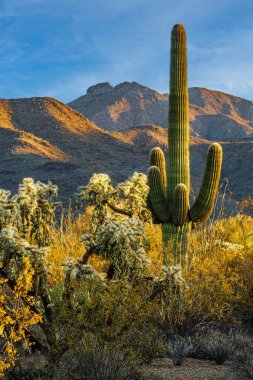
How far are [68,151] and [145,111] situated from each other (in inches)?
2897

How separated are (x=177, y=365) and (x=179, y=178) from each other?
186 inches

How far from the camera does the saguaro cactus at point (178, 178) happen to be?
390 inches

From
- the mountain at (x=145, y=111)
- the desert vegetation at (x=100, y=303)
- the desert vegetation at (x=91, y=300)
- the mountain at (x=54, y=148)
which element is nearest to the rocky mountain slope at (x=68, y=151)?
the mountain at (x=54, y=148)

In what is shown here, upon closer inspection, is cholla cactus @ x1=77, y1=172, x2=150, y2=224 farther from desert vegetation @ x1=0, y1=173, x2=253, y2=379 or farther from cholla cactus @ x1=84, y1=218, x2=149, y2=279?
cholla cactus @ x1=84, y1=218, x2=149, y2=279

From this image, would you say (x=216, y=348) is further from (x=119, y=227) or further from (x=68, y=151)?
(x=68, y=151)

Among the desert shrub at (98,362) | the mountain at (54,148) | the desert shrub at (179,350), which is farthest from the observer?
the mountain at (54,148)

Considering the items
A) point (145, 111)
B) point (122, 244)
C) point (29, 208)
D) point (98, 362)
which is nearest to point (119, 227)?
point (122, 244)

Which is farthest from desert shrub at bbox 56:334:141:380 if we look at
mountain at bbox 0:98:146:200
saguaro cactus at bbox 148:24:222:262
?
mountain at bbox 0:98:146:200

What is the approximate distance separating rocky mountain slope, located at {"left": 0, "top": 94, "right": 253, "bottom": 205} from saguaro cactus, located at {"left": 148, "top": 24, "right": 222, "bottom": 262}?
30.7 meters

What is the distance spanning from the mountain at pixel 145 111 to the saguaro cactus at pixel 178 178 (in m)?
103

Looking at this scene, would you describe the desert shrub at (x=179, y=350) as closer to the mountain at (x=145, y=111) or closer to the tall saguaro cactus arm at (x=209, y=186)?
the tall saguaro cactus arm at (x=209, y=186)

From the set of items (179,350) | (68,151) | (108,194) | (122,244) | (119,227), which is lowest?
(179,350)

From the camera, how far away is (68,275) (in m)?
5.84

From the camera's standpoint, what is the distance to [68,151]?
55.5m
